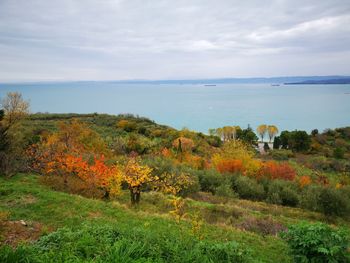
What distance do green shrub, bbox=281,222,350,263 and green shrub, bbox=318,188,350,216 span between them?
14918 millimetres

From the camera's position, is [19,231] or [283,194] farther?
[283,194]

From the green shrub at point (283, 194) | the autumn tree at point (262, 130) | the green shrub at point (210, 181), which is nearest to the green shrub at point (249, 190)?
the green shrub at point (283, 194)

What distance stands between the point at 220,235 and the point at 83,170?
991cm

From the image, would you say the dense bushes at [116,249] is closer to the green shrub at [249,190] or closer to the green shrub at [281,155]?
the green shrub at [249,190]

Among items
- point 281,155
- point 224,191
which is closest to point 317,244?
point 224,191

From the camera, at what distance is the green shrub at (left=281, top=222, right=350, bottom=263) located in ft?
27.0

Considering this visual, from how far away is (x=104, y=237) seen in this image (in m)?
7.62

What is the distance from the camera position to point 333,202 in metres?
21.8

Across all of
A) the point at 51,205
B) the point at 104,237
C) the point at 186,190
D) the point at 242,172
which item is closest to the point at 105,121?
the point at 242,172

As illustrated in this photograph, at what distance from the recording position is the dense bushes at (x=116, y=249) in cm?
617

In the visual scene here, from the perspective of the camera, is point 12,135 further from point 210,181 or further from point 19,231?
point 210,181

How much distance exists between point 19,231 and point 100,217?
11.7ft

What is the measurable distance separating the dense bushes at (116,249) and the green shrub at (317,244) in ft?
6.53

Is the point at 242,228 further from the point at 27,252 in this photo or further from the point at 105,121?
the point at 105,121
